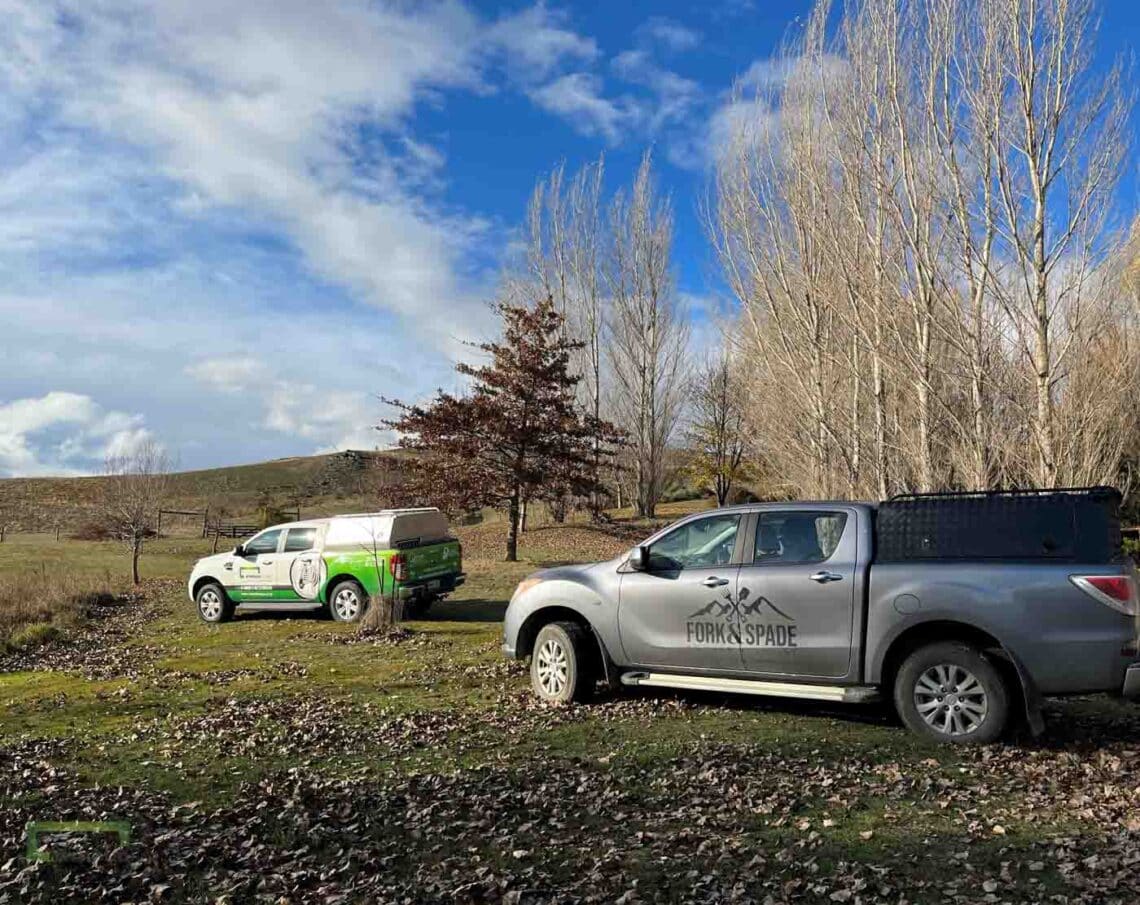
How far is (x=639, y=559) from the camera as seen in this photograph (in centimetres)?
820

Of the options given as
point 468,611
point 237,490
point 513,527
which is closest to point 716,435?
point 513,527

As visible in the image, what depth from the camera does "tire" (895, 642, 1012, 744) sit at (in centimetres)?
653

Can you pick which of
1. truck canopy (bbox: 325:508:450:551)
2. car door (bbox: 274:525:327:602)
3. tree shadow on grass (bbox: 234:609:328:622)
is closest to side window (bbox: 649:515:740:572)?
truck canopy (bbox: 325:508:450:551)

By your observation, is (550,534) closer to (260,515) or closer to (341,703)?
(260,515)

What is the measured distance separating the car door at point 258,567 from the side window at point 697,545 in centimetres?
947

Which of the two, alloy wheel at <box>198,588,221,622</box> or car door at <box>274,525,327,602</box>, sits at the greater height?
car door at <box>274,525,327,602</box>

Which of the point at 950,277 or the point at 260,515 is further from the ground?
the point at 950,277

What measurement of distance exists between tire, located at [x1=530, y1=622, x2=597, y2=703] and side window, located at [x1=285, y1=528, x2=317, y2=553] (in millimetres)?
7846

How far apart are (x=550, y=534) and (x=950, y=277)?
20.9 metres

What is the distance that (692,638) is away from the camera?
7.85 meters

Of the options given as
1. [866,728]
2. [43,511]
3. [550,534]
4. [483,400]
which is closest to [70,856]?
[866,728]

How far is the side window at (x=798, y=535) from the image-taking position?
7395 mm

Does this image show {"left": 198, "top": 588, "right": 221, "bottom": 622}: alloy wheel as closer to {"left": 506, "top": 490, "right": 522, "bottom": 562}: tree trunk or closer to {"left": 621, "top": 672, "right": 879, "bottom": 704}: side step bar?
{"left": 621, "top": 672, "right": 879, "bottom": 704}: side step bar

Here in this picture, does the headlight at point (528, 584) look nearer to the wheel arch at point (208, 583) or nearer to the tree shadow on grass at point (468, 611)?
the tree shadow on grass at point (468, 611)
